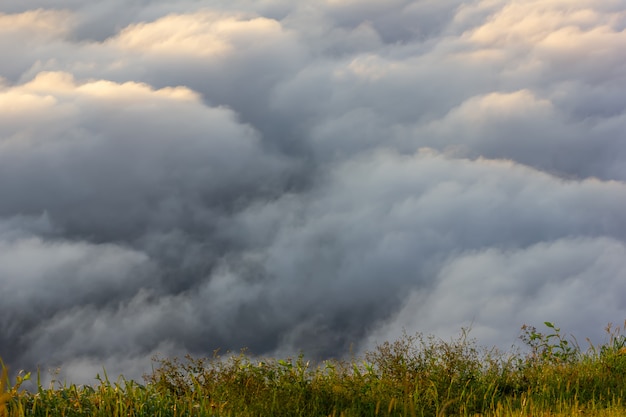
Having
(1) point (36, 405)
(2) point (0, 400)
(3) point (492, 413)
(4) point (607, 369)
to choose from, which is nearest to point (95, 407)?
(1) point (36, 405)

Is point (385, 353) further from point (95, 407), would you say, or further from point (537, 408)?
point (95, 407)

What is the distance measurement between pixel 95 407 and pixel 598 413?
18.1 ft

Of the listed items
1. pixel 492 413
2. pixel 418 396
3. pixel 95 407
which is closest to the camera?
pixel 95 407

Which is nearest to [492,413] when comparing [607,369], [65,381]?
[607,369]

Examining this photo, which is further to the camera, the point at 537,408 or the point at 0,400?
the point at 537,408

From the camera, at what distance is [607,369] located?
9.79 meters

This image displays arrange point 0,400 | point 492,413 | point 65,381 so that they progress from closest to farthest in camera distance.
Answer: point 0,400
point 65,381
point 492,413

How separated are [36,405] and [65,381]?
65 cm

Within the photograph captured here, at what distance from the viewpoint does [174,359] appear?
857 centimetres

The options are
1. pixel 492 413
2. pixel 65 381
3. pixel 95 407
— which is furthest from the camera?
pixel 492 413

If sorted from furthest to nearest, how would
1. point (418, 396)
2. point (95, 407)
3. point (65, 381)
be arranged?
point (418, 396), point (65, 381), point (95, 407)

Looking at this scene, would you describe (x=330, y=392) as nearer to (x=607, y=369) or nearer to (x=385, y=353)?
(x=385, y=353)

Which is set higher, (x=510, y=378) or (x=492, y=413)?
(x=510, y=378)

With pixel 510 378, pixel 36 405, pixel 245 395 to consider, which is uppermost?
pixel 510 378
